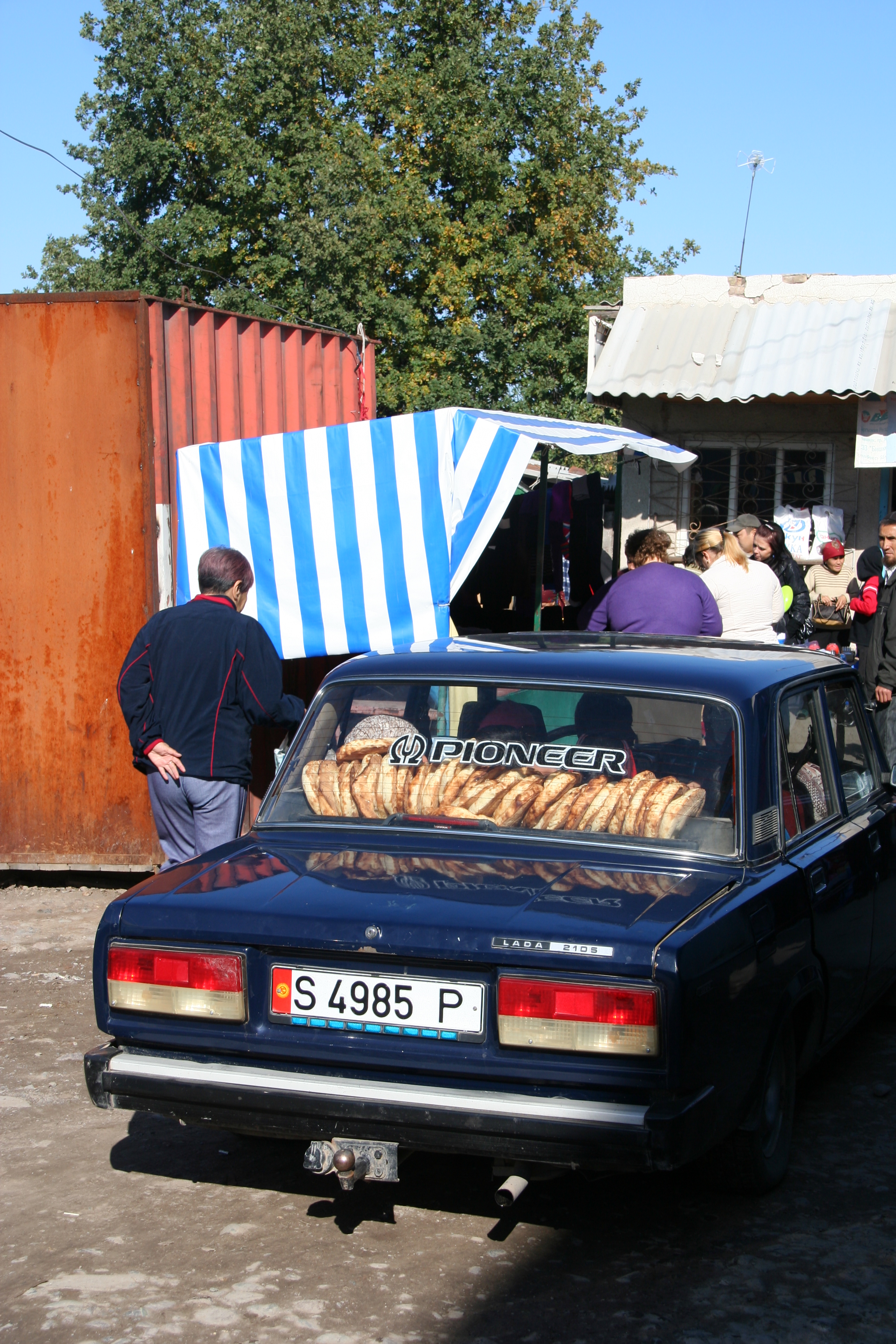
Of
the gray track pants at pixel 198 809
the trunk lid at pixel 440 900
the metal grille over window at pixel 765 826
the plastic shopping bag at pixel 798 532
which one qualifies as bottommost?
the gray track pants at pixel 198 809

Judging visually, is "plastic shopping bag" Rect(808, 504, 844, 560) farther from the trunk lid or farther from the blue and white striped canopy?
the trunk lid

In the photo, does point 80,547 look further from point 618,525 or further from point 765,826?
point 618,525

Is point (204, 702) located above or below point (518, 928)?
above

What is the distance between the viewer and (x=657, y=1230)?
323cm

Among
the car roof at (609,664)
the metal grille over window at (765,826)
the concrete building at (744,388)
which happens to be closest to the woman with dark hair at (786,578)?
the concrete building at (744,388)

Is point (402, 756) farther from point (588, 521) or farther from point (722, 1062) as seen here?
point (588, 521)

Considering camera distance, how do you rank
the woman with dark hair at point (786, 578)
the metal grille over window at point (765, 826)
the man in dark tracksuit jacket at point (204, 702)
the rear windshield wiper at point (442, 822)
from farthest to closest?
the woman with dark hair at point (786, 578), the man in dark tracksuit jacket at point (204, 702), the rear windshield wiper at point (442, 822), the metal grille over window at point (765, 826)

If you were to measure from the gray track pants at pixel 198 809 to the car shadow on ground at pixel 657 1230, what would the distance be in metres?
1.30

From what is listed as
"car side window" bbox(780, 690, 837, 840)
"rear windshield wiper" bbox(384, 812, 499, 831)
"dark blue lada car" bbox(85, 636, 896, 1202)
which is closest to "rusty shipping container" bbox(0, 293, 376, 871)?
"dark blue lada car" bbox(85, 636, 896, 1202)

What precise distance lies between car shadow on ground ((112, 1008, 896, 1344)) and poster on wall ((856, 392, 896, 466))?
660 cm

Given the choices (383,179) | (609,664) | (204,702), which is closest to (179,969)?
(609,664)

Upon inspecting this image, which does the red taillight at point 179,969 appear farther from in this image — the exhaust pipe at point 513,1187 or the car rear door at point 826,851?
the car rear door at point 826,851

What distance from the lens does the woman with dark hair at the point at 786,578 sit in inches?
326

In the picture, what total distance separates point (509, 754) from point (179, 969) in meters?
1.10
